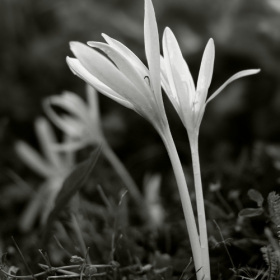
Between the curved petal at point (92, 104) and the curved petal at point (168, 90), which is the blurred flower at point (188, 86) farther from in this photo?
the curved petal at point (92, 104)

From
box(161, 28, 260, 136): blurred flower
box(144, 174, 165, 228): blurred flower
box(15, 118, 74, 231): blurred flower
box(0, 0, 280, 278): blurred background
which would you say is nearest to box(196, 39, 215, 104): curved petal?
box(161, 28, 260, 136): blurred flower

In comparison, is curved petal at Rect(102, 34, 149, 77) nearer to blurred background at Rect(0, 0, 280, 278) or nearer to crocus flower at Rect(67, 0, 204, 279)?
crocus flower at Rect(67, 0, 204, 279)

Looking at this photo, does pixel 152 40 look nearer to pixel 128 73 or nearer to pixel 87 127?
pixel 128 73

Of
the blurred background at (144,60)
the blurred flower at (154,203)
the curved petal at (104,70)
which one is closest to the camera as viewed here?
the curved petal at (104,70)

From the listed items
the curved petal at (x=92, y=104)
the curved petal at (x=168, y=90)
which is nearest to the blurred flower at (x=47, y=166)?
the curved petal at (x=92, y=104)

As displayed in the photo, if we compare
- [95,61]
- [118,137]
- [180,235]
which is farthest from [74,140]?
[95,61]

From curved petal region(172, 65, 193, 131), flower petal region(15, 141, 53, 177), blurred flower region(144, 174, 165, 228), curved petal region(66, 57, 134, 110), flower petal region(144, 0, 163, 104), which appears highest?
flower petal region(144, 0, 163, 104)
